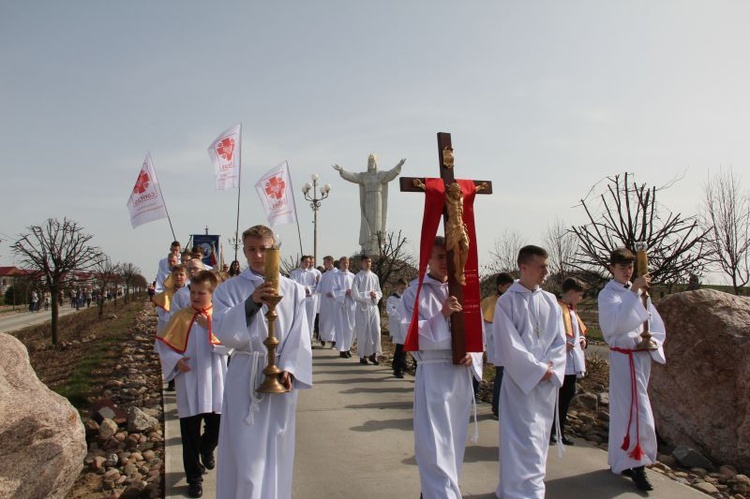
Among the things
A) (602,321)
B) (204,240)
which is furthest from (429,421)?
(204,240)

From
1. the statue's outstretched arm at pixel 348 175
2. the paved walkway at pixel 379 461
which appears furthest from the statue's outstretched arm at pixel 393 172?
the paved walkway at pixel 379 461

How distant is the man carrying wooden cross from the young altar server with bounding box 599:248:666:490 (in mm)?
1575

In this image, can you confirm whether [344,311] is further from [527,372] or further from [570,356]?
[527,372]

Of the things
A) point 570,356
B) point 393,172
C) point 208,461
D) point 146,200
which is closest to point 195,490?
point 208,461

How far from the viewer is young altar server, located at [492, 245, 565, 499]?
4766mm

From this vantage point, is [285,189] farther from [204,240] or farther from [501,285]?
[501,285]

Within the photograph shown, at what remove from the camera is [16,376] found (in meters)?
4.55

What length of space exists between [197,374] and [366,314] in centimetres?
774

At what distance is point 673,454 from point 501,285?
3.08m

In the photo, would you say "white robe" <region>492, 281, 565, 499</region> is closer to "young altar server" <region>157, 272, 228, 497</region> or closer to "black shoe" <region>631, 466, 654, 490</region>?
"black shoe" <region>631, 466, 654, 490</region>

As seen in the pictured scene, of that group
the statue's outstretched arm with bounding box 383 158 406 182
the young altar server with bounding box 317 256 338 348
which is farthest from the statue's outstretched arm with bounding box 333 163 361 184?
the young altar server with bounding box 317 256 338 348

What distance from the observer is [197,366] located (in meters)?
5.71

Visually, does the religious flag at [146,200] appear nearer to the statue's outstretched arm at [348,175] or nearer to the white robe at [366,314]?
the white robe at [366,314]

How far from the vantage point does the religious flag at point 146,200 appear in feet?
38.8
